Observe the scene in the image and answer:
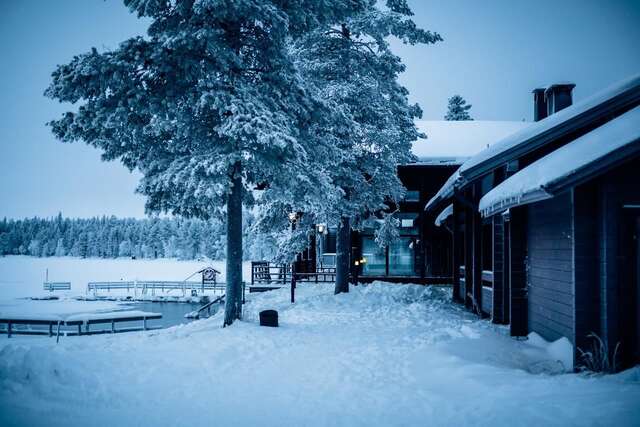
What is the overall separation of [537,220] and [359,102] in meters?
7.57

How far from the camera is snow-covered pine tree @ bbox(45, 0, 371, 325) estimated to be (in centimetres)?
852

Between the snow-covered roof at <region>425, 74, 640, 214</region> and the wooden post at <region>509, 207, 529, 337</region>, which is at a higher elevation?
the snow-covered roof at <region>425, 74, 640, 214</region>

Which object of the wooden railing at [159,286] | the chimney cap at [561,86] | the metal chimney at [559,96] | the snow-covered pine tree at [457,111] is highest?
the snow-covered pine tree at [457,111]

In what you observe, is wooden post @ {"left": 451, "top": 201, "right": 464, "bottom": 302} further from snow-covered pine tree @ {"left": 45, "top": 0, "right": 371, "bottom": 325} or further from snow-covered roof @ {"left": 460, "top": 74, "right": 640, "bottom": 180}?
snow-covered pine tree @ {"left": 45, "top": 0, "right": 371, "bottom": 325}

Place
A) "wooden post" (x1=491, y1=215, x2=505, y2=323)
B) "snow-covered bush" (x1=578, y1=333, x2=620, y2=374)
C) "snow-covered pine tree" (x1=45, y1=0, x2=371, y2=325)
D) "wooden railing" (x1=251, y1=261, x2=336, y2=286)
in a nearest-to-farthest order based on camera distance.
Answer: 1. "snow-covered bush" (x1=578, y1=333, x2=620, y2=374)
2. "snow-covered pine tree" (x1=45, y1=0, x2=371, y2=325)
3. "wooden post" (x1=491, y1=215, x2=505, y2=323)
4. "wooden railing" (x1=251, y1=261, x2=336, y2=286)

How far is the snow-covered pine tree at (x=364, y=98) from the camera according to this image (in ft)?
47.0

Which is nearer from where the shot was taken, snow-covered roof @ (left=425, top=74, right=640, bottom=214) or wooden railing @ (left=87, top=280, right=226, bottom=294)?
snow-covered roof @ (left=425, top=74, right=640, bottom=214)

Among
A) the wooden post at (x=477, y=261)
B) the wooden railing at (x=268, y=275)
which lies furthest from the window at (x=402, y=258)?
the wooden post at (x=477, y=261)

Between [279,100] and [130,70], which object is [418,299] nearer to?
[279,100]

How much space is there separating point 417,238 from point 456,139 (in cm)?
682

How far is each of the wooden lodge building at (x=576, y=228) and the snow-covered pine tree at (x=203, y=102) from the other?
4.58 metres

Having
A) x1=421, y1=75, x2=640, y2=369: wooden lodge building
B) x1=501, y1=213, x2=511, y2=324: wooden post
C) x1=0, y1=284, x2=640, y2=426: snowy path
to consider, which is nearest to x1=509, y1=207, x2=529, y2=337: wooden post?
x1=421, y1=75, x2=640, y2=369: wooden lodge building

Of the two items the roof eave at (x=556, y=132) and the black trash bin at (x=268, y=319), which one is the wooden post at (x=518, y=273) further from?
the black trash bin at (x=268, y=319)

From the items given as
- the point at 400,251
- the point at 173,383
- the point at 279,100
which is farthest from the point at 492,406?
the point at 400,251
